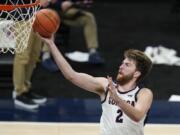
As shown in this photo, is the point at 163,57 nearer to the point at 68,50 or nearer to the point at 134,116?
the point at 68,50

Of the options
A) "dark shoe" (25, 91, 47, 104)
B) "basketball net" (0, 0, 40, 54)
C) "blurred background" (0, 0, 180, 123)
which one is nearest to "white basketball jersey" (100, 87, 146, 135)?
"basketball net" (0, 0, 40, 54)

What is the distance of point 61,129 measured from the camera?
5613mm

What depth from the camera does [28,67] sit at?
248 inches

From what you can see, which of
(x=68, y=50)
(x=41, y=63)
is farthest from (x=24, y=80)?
(x=68, y=50)

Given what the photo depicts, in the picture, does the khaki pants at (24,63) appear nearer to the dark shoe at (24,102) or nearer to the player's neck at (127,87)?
the dark shoe at (24,102)

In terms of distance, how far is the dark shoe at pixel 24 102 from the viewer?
622 cm

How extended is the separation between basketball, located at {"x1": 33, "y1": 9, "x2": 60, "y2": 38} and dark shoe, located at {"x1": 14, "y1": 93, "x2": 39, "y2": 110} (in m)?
1.96

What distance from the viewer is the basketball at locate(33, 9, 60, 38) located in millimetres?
4137

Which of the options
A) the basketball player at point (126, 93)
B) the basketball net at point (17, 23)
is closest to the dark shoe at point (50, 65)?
the basketball net at point (17, 23)

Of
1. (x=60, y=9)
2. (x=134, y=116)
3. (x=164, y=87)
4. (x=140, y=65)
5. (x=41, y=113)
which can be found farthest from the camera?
(x=60, y=9)

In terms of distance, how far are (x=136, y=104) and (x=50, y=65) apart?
142 inches

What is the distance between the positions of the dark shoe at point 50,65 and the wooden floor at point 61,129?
5.89 ft

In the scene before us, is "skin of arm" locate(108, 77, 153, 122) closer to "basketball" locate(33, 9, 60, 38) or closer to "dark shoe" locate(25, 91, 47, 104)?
"basketball" locate(33, 9, 60, 38)

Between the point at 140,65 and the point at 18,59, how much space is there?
2331 mm
